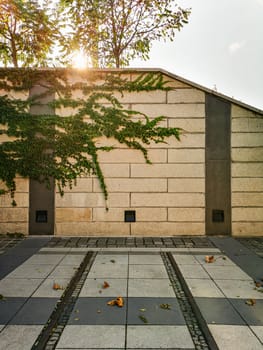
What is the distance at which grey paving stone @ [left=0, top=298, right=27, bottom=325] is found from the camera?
2881 mm

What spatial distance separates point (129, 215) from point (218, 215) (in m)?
2.46

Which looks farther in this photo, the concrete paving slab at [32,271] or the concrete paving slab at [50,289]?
the concrete paving slab at [32,271]

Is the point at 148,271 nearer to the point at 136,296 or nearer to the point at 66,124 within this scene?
the point at 136,296

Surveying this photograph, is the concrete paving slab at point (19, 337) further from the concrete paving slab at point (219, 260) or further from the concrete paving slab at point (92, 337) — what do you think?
the concrete paving slab at point (219, 260)

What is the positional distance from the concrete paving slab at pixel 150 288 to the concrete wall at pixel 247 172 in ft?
12.8

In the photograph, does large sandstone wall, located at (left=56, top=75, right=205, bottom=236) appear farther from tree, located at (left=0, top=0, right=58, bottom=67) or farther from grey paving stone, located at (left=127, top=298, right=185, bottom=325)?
tree, located at (left=0, top=0, right=58, bottom=67)

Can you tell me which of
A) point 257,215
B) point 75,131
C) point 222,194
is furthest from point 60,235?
point 257,215

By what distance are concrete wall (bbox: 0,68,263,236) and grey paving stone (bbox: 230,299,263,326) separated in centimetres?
371

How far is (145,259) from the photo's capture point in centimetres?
509

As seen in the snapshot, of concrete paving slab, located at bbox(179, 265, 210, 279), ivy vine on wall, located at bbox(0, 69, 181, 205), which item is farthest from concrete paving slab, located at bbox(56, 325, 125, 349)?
ivy vine on wall, located at bbox(0, 69, 181, 205)

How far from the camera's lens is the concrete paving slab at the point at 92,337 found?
7.92 ft

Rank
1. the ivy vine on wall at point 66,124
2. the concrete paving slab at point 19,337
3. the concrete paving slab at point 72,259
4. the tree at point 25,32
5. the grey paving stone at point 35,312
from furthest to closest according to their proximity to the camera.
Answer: the tree at point 25,32 → the ivy vine on wall at point 66,124 → the concrete paving slab at point 72,259 → the grey paving stone at point 35,312 → the concrete paving slab at point 19,337

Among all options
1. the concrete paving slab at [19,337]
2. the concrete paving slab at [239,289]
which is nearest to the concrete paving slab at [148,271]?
the concrete paving slab at [239,289]

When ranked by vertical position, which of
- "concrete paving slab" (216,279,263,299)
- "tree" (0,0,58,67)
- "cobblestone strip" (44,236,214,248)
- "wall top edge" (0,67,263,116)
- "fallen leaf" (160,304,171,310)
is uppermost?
"tree" (0,0,58,67)
